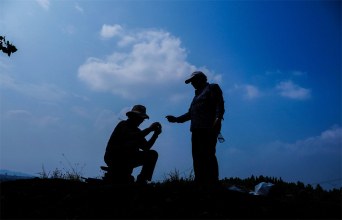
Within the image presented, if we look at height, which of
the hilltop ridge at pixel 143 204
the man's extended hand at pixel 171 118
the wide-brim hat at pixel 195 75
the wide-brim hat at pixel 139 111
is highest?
the wide-brim hat at pixel 195 75

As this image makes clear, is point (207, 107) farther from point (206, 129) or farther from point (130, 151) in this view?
point (130, 151)

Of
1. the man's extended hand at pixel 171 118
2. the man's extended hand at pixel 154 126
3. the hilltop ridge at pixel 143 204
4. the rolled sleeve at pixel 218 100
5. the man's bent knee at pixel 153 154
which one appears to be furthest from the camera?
the man's extended hand at pixel 171 118

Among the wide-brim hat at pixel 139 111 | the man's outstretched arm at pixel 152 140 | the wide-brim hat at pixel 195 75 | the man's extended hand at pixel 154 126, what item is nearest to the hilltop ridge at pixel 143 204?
the man's outstretched arm at pixel 152 140

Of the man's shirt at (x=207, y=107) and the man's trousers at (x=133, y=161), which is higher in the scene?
the man's shirt at (x=207, y=107)

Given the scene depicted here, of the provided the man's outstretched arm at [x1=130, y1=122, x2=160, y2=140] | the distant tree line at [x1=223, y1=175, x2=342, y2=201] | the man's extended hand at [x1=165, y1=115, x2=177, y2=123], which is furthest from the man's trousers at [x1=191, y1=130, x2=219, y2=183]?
the distant tree line at [x1=223, y1=175, x2=342, y2=201]

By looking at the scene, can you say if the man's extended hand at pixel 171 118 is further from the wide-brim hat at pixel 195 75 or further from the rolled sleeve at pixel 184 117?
the wide-brim hat at pixel 195 75

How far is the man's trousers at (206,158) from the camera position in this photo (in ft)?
16.1

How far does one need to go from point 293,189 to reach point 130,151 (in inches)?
191

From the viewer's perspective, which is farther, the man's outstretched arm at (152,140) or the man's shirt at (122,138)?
the man's outstretched arm at (152,140)

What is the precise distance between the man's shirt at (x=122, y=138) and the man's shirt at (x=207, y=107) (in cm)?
117

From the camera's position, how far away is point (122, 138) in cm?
483

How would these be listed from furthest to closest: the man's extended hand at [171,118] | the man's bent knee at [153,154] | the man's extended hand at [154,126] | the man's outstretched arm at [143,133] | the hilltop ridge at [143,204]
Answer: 1. the man's extended hand at [171,118]
2. the man's bent knee at [153,154]
3. the man's extended hand at [154,126]
4. the man's outstretched arm at [143,133]
5. the hilltop ridge at [143,204]

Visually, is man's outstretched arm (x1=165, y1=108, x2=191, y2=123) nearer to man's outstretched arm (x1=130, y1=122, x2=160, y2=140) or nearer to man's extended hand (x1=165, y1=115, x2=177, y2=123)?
man's extended hand (x1=165, y1=115, x2=177, y2=123)

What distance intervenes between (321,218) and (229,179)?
5958mm
